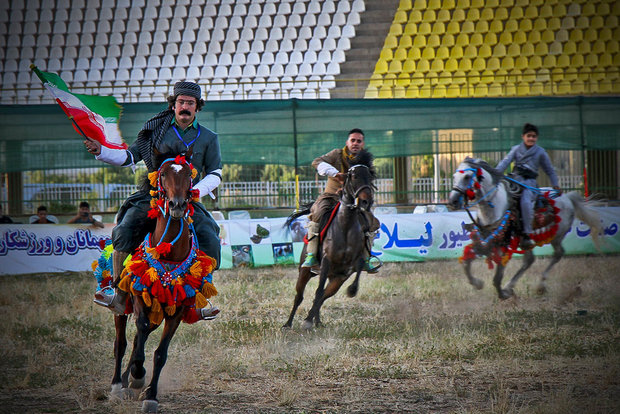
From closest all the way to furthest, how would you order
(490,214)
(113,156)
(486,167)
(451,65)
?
(113,156) < (490,214) < (486,167) < (451,65)

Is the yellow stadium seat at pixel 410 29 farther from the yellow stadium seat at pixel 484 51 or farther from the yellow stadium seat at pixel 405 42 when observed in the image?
the yellow stadium seat at pixel 484 51

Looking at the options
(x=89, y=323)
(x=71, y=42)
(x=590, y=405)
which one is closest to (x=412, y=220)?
(x=89, y=323)

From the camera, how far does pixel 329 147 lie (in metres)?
16.6

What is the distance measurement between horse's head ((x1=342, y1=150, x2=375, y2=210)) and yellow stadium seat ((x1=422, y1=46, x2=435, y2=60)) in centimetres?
2173

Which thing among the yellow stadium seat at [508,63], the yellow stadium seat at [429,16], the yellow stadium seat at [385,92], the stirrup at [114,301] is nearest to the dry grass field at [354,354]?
the stirrup at [114,301]

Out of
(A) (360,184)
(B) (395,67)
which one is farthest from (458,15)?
(A) (360,184)

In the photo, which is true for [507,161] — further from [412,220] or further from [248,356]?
[248,356]

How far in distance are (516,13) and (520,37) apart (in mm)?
1185

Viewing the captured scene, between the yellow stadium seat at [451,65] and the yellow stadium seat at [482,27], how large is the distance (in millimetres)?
1812

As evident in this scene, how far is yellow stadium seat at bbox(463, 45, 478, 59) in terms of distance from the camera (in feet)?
97.0

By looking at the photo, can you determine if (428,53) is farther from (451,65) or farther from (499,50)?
(499,50)

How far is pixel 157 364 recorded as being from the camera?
5.49 meters

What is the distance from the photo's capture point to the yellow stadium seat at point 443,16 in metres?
30.7

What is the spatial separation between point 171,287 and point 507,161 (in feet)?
26.0
